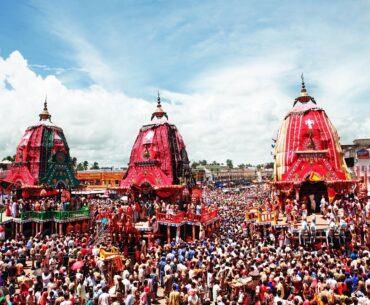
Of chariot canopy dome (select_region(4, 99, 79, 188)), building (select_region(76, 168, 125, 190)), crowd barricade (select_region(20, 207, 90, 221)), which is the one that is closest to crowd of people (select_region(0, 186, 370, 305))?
crowd barricade (select_region(20, 207, 90, 221))

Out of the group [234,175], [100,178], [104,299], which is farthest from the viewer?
[234,175]

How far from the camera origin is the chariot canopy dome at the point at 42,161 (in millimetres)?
33062

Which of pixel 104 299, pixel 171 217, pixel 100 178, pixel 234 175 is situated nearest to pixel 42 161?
pixel 171 217

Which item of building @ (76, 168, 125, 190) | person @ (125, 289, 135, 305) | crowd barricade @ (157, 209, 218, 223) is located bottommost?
person @ (125, 289, 135, 305)

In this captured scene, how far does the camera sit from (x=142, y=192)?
98.6ft

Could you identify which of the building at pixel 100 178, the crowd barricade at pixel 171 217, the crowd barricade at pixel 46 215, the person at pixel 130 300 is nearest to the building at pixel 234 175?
the building at pixel 100 178

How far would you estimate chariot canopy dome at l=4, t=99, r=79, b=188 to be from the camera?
1302 inches

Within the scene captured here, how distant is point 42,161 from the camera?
3388 cm

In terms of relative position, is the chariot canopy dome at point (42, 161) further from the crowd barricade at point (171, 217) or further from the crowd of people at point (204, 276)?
the crowd of people at point (204, 276)

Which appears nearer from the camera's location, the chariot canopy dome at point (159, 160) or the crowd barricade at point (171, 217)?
the crowd barricade at point (171, 217)

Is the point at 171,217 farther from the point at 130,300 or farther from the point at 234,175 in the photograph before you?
the point at 234,175

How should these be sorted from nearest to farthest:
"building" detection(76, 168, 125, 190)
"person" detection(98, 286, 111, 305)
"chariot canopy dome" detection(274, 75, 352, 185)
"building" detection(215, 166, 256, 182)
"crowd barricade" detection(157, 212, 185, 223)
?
"person" detection(98, 286, 111, 305)
"crowd barricade" detection(157, 212, 185, 223)
"chariot canopy dome" detection(274, 75, 352, 185)
"building" detection(76, 168, 125, 190)
"building" detection(215, 166, 256, 182)

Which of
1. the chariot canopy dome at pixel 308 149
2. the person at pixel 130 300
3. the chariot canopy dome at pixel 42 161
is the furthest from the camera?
the chariot canopy dome at pixel 42 161

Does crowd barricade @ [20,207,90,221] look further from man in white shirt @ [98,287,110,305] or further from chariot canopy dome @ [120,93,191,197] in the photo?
man in white shirt @ [98,287,110,305]
